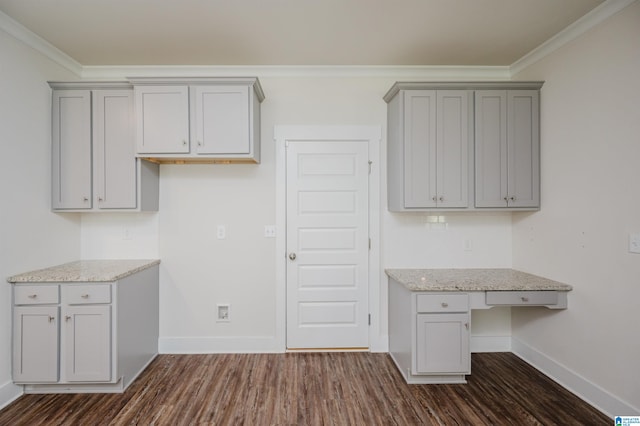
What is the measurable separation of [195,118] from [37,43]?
1369mm

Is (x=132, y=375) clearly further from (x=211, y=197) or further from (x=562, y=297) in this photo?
(x=562, y=297)

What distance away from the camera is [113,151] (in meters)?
2.75

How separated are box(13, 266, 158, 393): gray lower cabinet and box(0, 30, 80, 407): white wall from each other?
0.37ft

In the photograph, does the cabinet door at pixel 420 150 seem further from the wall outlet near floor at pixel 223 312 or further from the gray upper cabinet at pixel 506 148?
the wall outlet near floor at pixel 223 312

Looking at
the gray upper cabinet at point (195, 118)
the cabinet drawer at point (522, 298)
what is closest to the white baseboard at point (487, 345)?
the cabinet drawer at point (522, 298)

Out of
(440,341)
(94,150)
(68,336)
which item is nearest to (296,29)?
(94,150)

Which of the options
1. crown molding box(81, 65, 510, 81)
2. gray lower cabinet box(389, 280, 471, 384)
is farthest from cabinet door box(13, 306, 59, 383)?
gray lower cabinet box(389, 280, 471, 384)

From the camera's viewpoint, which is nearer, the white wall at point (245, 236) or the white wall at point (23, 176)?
the white wall at point (23, 176)

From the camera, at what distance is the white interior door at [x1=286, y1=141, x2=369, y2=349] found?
3084 millimetres

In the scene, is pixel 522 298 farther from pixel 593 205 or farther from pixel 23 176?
pixel 23 176

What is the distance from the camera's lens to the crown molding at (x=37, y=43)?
2311 millimetres

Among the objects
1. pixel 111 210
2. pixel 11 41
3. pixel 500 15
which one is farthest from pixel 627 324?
pixel 11 41

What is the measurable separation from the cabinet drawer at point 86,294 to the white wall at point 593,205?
3.59 metres

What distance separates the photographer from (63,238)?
2840 millimetres
